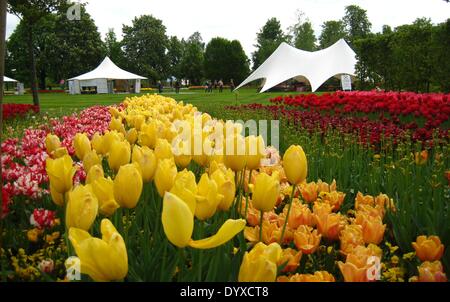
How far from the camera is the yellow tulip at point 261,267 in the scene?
111cm

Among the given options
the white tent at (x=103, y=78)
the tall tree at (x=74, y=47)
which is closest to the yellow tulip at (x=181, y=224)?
the white tent at (x=103, y=78)

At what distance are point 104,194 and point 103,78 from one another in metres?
40.7

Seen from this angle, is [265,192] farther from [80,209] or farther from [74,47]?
[74,47]

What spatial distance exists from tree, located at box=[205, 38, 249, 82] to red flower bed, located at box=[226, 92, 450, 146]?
2090 inches

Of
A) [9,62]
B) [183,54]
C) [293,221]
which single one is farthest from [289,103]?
[183,54]

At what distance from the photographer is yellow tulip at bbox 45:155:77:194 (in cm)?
155

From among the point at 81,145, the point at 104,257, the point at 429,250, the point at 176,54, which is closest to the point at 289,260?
the point at 429,250

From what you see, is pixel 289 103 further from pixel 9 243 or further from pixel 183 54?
pixel 183 54

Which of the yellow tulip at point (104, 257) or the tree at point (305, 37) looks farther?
the tree at point (305, 37)

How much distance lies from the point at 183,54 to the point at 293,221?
72219mm

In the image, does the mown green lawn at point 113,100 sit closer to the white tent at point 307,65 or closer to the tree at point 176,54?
the white tent at point 307,65

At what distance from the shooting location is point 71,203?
1283mm

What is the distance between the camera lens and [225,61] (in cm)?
6525

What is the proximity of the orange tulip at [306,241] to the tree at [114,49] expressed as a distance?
6006 centimetres
